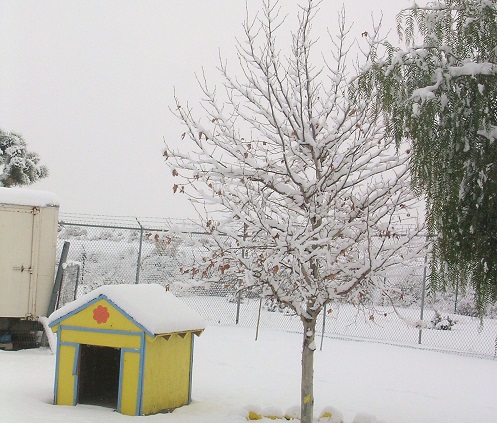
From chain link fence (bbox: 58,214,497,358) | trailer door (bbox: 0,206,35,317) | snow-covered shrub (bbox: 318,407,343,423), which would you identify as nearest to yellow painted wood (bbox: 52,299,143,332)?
snow-covered shrub (bbox: 318,407,343,423)

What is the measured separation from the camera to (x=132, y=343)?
227 inches

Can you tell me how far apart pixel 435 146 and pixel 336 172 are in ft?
4.26

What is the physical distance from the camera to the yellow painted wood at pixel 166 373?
5785 millimetres

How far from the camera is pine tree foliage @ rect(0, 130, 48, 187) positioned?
15438mm

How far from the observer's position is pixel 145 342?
5730 mm

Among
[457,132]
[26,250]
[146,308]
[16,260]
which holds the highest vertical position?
[457,132]

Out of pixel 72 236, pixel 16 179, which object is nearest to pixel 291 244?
pixel 16 179

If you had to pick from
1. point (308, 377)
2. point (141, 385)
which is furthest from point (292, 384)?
point (141, 385)

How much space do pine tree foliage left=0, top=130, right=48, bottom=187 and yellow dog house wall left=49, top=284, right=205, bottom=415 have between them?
9995 mm

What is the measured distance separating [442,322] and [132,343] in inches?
400

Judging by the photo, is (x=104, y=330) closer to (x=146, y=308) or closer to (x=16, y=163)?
(x=146, y=308)

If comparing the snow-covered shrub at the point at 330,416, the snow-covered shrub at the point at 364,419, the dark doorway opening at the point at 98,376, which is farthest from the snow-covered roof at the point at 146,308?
the snow-covered shrub at the point at 364,419

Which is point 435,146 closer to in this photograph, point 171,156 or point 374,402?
point 171,156

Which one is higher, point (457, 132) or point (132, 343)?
point (457, 132)
